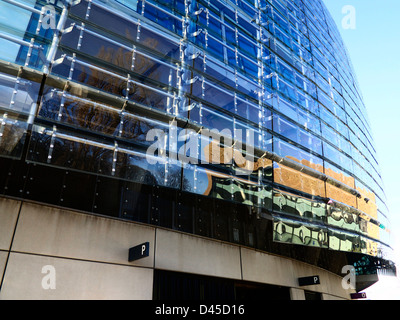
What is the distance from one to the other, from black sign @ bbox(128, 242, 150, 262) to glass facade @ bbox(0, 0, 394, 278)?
971 mm

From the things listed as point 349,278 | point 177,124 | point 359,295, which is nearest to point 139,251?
point 177,124

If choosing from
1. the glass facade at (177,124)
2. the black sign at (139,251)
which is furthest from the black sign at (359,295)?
the black sign at (139,251)

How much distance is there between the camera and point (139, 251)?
8.45 m

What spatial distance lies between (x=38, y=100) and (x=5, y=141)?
1.42m

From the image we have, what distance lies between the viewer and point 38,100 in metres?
8.62

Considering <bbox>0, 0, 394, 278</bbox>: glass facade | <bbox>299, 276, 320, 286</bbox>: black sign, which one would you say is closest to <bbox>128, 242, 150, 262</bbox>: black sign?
<bbox>0, 0, 394, 278</bbox>: glass facade

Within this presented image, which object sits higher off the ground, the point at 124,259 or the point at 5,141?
the point at 5,141

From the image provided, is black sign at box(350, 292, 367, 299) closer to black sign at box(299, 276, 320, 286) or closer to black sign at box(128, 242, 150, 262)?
black sign at box(299, 276, 320, 286)

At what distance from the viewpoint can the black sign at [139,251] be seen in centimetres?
822

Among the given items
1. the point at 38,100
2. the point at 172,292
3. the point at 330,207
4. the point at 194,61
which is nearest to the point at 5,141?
the point at 38,100

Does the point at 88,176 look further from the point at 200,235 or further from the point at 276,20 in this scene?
the point at 276,20

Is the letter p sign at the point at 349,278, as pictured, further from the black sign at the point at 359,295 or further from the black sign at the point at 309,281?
the black sign at the point at 309,281
